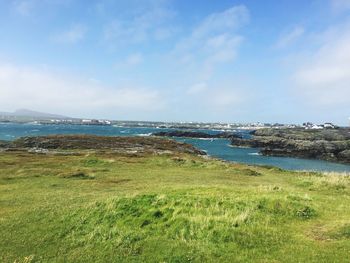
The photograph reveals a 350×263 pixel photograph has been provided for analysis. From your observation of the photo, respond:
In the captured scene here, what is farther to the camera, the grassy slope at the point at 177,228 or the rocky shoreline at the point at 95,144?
the rocky shoreline at the point at 95,144

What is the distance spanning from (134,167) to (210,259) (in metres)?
39.6

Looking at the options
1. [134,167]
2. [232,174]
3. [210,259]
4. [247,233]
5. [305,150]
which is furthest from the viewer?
[305,150]

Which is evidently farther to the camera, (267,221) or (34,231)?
(34,231)

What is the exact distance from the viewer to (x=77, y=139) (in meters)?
118

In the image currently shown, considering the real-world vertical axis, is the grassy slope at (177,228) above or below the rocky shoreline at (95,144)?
above

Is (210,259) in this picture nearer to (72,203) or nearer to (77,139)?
(72,203)

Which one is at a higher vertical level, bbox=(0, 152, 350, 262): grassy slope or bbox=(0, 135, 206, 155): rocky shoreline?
bbox=(0, 152, 350, 262): grassy slope

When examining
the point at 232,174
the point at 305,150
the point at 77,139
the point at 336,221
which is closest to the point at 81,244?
the point at 336,221

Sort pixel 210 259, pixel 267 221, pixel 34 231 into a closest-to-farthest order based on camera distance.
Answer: pixel 210 259 < pixel 267 221 < pixel 34 231

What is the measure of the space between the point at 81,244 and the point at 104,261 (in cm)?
306

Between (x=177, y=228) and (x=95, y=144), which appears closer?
(x=177, y=228)

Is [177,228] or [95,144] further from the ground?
[177,228]

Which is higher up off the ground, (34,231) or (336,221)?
(336,221)

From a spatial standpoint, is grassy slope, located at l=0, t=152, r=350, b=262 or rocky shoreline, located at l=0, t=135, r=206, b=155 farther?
rocky shoreline, located at l=0, t=135, r=206, b=155
